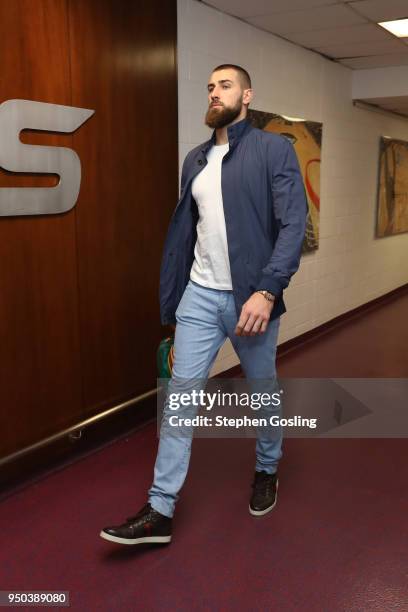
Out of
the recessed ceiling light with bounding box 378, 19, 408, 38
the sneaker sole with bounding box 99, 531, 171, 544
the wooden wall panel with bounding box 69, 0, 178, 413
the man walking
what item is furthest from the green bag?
the recessed ceiling light with bounding box 378, 19, 408, 38

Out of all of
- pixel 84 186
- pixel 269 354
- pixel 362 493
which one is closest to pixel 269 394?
pixel 269 354

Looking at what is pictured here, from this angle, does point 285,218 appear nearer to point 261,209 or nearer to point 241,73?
point 261,209

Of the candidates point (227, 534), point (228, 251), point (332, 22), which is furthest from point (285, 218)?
point (332, 22)

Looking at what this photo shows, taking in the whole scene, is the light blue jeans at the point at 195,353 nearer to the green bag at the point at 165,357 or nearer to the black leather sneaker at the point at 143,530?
the black leather sneaker at the point at 143,530

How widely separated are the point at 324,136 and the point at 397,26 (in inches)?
48.2

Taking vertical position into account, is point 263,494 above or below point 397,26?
below

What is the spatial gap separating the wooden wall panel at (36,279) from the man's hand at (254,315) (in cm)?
101

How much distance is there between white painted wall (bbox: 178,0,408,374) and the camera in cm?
351

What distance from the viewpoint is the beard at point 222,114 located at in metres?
2.16

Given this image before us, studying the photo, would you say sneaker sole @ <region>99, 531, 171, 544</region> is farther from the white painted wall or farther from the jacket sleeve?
the white painted wall

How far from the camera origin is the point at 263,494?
7.96 ft

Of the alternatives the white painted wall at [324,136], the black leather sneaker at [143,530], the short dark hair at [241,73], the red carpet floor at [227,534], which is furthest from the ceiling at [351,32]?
the black leather sneaker at [143,530]

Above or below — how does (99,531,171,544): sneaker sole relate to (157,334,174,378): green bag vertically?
below

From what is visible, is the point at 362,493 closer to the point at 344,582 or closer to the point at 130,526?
the point at 344,582
